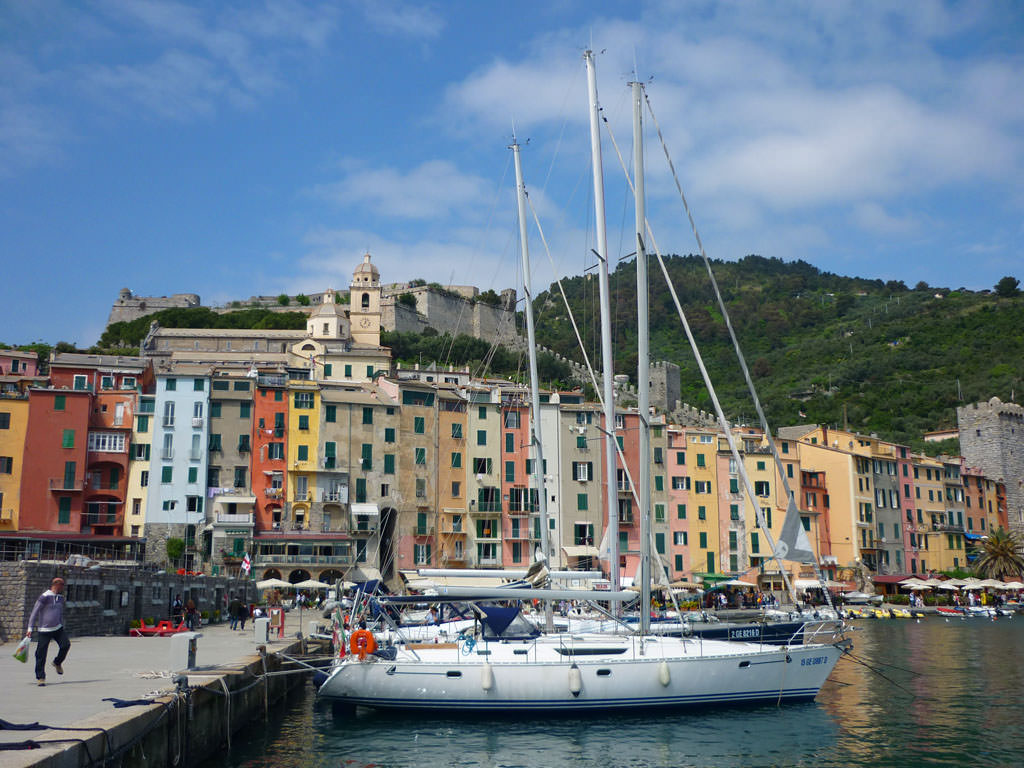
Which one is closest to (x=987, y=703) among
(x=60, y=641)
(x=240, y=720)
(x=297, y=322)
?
(x=240, y=720)

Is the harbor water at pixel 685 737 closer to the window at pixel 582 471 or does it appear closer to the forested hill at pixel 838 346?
the window at pixel 582 471

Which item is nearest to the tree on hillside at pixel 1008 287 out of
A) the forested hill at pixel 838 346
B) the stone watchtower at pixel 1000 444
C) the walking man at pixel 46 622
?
the forested hill at pixel 838 346

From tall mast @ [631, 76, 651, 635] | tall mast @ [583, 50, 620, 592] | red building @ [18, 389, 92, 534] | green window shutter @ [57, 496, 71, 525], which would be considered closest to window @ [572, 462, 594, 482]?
red building @ [18, 389, 92, 534]

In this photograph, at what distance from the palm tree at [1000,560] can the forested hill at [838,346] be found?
1075 inches

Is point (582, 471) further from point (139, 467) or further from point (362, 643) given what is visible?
point (362, 643)

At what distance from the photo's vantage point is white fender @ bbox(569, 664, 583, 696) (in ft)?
71.6

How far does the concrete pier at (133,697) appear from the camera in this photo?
11.6 meters

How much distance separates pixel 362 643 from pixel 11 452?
145ft

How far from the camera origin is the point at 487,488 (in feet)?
216

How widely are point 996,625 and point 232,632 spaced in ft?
146

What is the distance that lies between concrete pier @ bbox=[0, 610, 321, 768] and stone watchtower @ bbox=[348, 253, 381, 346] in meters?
90.0

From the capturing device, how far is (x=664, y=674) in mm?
22047

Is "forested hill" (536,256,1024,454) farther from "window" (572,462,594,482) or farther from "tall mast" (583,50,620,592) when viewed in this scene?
"tall mast" (583,50,620,592)

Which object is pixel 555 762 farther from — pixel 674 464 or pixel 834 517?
pixel 834 517
